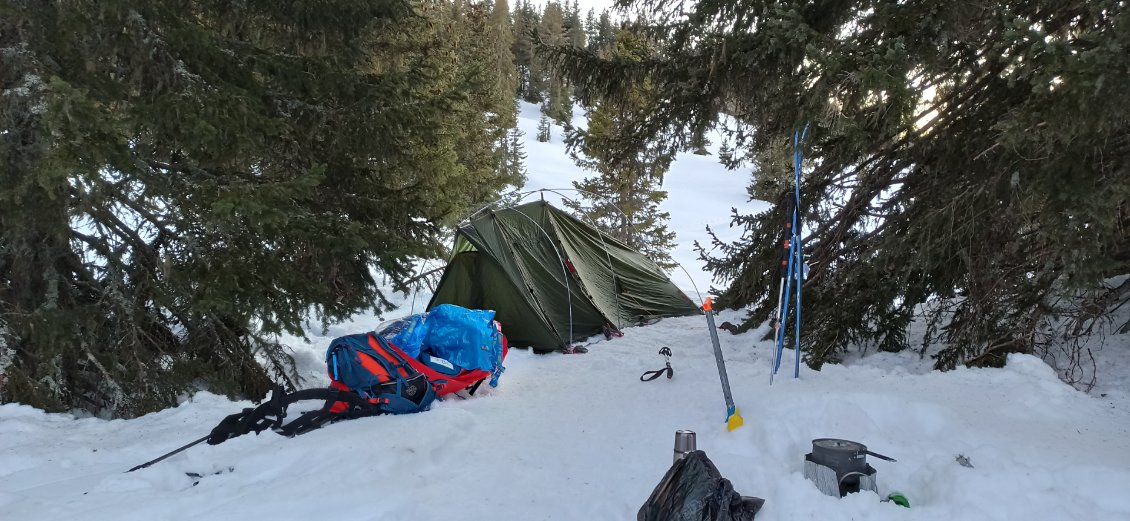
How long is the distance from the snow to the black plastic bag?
1.00 ft

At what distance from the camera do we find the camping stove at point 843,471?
305cm

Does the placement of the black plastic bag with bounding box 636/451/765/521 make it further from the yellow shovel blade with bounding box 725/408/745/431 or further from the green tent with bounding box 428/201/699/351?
the green tent with bounding box 428/201/699/351

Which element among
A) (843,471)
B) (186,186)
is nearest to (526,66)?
(186,186)

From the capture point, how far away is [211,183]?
16.1ft

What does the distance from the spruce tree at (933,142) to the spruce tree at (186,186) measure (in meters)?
2.23

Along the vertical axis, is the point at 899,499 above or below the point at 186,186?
below

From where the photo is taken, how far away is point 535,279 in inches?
328

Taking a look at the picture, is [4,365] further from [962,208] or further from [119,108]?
[962,208]

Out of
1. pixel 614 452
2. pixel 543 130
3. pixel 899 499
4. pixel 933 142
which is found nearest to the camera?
pixel 899 499

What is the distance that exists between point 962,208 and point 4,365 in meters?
7.60

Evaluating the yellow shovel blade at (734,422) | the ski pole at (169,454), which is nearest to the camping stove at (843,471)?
the yellow shovel blade at (734,422)

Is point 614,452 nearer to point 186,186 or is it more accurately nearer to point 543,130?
point 186,186

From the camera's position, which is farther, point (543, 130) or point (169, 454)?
point (543, 130)

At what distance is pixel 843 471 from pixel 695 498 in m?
0.83
